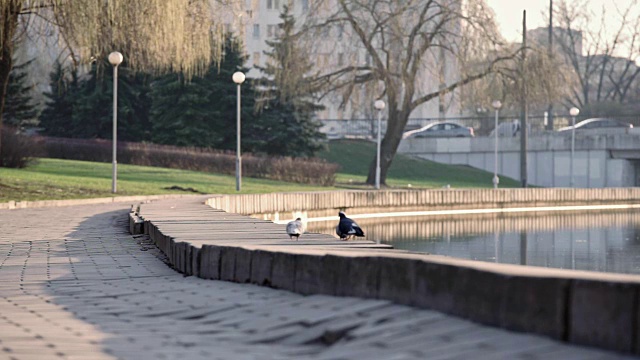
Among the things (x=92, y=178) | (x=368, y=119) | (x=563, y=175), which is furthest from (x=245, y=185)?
(x=368, y=119)

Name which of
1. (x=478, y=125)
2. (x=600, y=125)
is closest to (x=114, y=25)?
(x=600, y=125)

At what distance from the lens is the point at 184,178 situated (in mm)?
44344

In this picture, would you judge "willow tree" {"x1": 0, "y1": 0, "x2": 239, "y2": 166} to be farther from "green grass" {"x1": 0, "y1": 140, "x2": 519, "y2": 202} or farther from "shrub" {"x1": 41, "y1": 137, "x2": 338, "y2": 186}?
"shrub" {"x1": 41, "y1": 137, "x2": 338, "y2": 186}

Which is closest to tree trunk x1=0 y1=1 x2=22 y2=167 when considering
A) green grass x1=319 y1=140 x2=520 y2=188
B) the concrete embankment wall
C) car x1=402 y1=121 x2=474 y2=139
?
the concrete embankment wall

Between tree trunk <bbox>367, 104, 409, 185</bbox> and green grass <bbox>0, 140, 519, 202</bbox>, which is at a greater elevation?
tree trunk <bbox>367, 104, 409, 185</bbox>

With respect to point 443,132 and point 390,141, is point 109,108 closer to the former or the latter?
point 390,141

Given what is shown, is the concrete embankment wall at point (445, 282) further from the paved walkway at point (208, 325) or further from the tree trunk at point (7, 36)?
the tree trunk at point (7, 36)

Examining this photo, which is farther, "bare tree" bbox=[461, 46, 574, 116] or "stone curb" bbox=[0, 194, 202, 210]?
"bare tree" bbox=[461, 46, 574, 116]

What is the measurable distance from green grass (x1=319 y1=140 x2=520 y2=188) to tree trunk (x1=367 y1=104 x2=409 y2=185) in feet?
5.63

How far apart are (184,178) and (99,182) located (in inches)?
236

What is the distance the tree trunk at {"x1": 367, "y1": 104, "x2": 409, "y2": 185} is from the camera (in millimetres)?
50500

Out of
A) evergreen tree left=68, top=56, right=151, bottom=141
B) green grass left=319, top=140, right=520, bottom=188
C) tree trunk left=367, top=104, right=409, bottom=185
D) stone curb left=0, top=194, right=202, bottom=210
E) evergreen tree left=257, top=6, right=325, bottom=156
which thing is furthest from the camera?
evergreen tree left=68, top=56, right=151, bottom=141

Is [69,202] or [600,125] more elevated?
[600,125]

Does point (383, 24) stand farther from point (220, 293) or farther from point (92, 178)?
point (220, 293)
